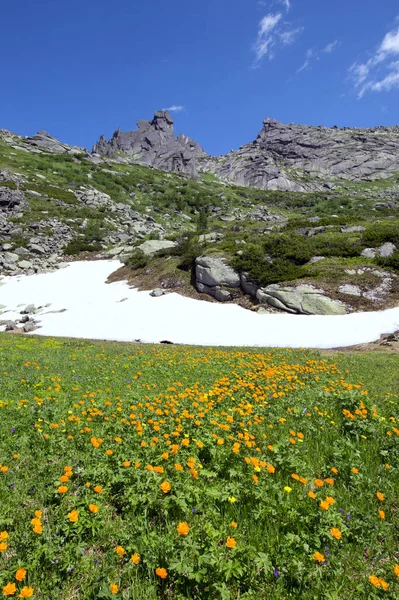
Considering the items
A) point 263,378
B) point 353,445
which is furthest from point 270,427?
point 263,378

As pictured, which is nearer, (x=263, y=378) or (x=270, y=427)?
(x=270, y=427)

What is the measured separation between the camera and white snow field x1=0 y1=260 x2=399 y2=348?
1866cm

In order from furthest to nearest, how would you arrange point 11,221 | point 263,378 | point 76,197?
point 76,197, point 11,221, point 263,378

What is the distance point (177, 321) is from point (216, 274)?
7216mm

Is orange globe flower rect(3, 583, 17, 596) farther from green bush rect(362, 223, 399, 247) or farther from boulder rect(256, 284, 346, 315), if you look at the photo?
green bush rect(362, 223, 399, 247)

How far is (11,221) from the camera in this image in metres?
51.9

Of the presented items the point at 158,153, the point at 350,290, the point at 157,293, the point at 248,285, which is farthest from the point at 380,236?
the point at 158,153

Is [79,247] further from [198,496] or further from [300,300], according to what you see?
[198,496]

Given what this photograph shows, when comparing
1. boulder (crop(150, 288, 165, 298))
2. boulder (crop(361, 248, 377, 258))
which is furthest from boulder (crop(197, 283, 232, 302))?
boulder (crop(361, 248, 377, 258))

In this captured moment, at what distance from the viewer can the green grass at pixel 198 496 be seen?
9.48ft

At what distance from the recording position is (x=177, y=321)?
22594 millimetres

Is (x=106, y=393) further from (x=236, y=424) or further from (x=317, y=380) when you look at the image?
(x=317, y=380)

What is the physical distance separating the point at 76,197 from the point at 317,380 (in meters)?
76.6

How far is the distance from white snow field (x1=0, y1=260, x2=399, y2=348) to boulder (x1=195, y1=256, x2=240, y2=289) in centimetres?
264
